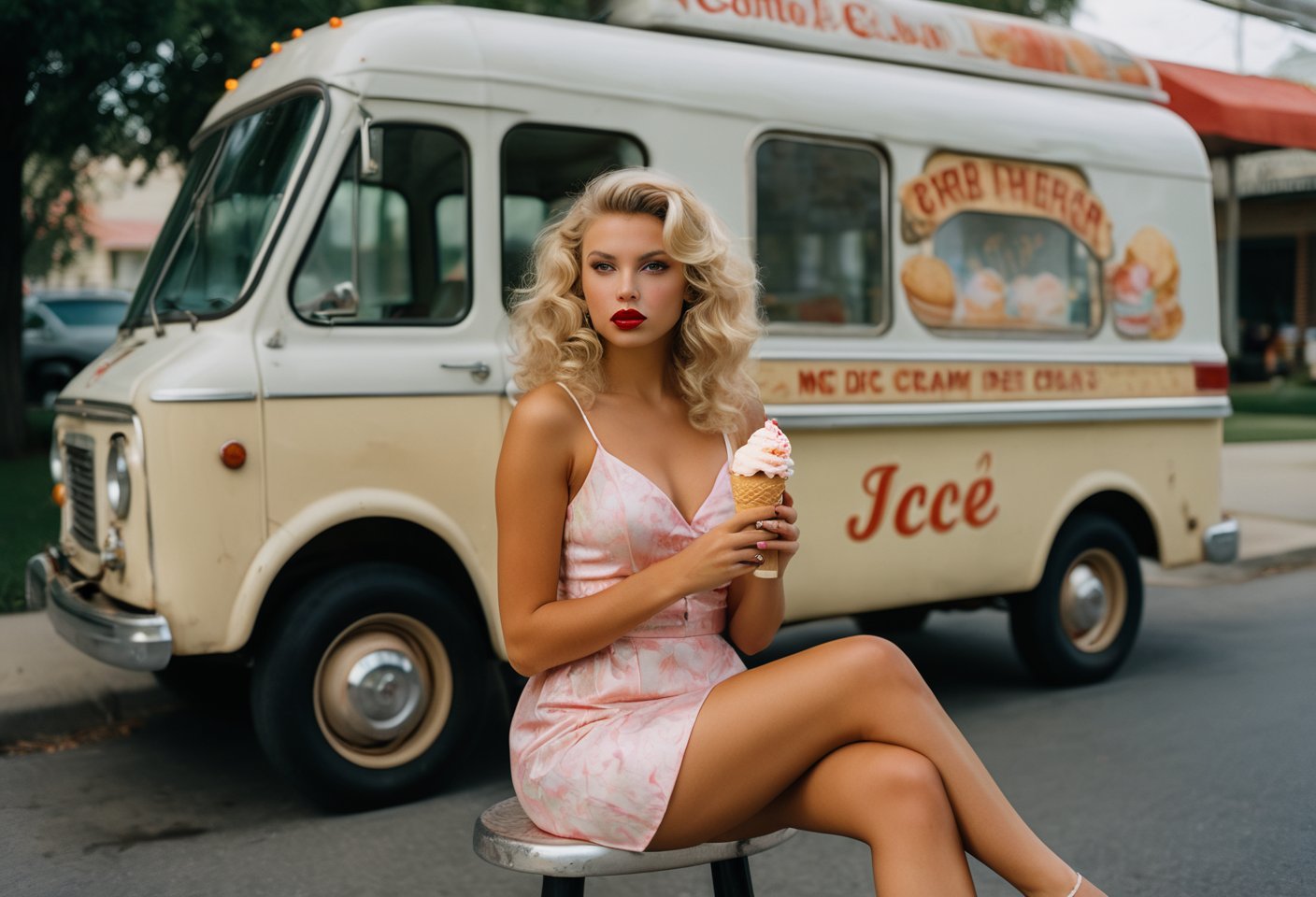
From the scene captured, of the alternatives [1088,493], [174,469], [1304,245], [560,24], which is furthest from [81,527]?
[1304,245]

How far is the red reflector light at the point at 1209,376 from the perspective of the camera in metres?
6.57

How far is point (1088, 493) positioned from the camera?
6113 mm

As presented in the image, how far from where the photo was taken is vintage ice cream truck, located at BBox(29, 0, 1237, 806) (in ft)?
14.1

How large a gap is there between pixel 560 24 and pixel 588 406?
8.90ft

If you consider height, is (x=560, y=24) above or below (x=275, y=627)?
above

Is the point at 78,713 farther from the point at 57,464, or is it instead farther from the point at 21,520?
the point at 21,520

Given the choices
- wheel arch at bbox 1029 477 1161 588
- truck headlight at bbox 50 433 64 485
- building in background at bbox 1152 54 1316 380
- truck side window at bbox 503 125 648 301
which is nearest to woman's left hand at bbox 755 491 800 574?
truck side window at bbox 503 125 648 301

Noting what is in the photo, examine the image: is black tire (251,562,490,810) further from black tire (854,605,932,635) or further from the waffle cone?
black tire (854,605,932,635)

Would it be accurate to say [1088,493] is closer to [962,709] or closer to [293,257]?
[962,709]

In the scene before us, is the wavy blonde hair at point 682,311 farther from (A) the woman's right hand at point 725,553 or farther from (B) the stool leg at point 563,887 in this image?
(B) the stool leg at point 563,887

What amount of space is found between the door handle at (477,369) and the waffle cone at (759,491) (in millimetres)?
2348

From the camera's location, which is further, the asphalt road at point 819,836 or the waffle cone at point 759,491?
the asphalt road at point 819,836

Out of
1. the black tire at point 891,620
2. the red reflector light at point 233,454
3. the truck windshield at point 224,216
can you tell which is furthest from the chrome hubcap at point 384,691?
the black tire at point 891,620

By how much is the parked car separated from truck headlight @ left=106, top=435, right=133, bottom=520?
16.0m
